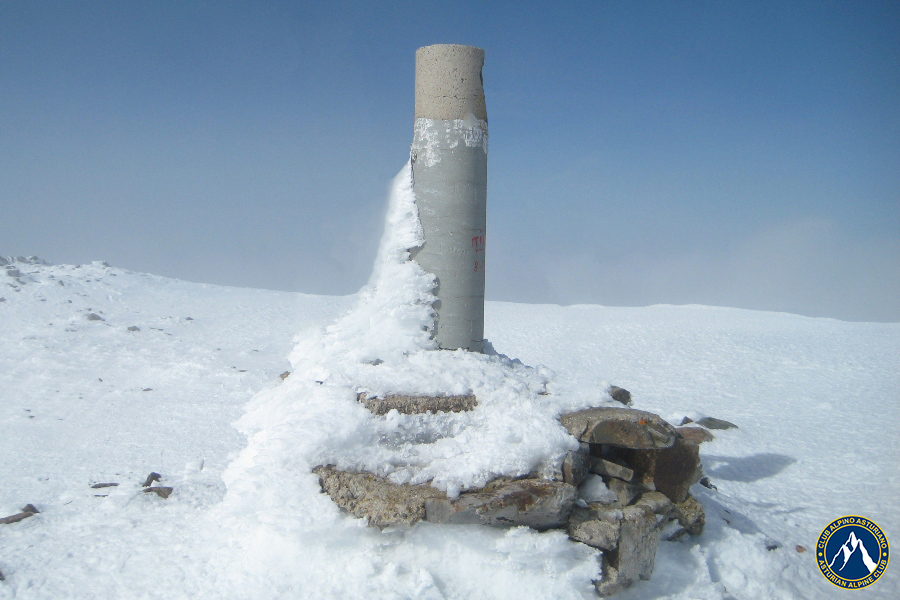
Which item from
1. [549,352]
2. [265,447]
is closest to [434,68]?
[265,447]

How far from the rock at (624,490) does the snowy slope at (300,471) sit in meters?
0.58

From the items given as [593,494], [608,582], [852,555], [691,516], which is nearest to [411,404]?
[593,494]

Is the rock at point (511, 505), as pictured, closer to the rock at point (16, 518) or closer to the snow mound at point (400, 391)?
the snow mound at point (400, 391)

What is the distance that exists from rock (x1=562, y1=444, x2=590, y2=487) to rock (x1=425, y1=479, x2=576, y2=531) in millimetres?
156

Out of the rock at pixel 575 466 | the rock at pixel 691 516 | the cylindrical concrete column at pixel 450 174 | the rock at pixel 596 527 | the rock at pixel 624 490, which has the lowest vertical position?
the rock at pixel 691 516

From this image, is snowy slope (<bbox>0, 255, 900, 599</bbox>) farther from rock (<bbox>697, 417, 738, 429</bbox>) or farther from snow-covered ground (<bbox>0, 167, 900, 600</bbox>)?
rock (<bbox>697, 417, 738, 429</bbox>)

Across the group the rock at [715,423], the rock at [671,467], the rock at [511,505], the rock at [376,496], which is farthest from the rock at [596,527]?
the rock at [715,423]

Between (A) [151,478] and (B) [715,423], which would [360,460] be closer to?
(A) [151,478]

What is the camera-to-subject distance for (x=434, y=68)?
753 cm

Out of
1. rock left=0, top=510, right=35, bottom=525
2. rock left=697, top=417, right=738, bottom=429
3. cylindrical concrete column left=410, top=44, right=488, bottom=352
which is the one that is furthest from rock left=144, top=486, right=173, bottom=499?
rock left=697, top=417, right=738, bottom=429

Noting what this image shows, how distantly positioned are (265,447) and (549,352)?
11.9 metres

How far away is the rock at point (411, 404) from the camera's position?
254 inches

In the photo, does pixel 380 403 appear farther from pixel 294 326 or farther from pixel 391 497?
pixel 294 326

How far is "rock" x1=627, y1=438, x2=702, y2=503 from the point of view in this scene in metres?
6.70
